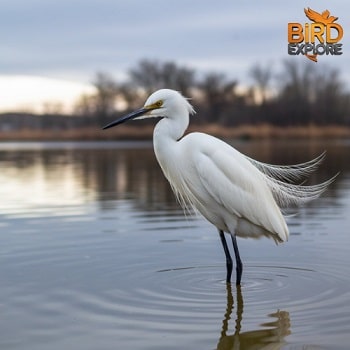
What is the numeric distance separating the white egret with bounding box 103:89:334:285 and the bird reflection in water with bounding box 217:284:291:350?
3.83 ft

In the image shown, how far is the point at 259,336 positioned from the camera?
4766 millimetres

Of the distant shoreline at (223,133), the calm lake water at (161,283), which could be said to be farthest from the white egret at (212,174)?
the distant shoreline at (223,133)

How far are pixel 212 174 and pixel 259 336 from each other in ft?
5.98

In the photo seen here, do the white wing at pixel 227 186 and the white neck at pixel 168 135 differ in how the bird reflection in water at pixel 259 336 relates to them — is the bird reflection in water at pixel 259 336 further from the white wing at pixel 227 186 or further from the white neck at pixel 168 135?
the white neck at pixel 168 135

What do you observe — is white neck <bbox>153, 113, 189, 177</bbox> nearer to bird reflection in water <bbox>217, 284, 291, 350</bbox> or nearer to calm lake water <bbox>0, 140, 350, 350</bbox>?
calm lake water <bbox>0, 140, 350, 350</bbox>

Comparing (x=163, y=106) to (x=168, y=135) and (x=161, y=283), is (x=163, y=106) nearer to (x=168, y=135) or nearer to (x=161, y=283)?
(x=168, y=135)

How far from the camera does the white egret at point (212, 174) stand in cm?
624

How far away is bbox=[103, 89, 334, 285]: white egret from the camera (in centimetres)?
624

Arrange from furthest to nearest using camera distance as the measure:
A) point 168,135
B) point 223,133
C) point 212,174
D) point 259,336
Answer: point 223,133 < point 168,135 < point 212,174 < point 259,336

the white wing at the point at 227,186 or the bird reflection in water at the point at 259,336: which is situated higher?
the white wing at the point at 227,186

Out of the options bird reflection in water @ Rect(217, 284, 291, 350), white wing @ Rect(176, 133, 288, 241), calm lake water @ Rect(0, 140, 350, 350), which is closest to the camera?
bird reflection in water @ Rect(217, 284, 291, 350)

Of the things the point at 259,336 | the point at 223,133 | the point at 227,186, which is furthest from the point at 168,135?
the point at 223,133

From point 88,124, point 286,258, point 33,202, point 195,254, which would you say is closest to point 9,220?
point 33,202

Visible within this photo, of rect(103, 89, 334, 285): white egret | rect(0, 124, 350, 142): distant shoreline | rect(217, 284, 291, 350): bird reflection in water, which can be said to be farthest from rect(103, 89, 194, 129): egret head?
rect(0, 124, 350, 142): distant shoreline
